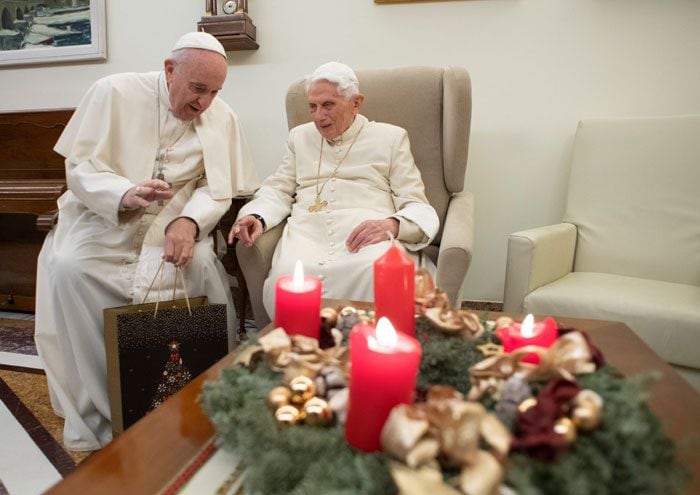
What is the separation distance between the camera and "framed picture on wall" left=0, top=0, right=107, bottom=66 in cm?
290

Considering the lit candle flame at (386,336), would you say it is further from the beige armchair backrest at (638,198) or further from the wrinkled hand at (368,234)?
the beige armchair backrest at (638,198)

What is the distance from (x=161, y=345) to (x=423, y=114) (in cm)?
157

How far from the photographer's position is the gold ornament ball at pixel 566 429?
0.54 m

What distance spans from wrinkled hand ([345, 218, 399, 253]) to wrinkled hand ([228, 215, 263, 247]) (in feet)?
1.16

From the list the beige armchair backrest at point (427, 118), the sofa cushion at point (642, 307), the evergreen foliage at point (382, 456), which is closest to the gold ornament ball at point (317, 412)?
the evergreen foliage at point (382, 456)

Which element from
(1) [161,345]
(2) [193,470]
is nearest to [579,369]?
(2) [193,470]

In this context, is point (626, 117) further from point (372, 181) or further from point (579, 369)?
point (579, 369)

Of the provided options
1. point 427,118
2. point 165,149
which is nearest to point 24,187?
point 165,149

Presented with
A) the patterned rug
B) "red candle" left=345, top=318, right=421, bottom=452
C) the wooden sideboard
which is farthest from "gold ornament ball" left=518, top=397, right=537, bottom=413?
the wooden sideboard

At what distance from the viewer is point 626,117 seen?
92.1 inches

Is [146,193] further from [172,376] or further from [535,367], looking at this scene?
[535,367]

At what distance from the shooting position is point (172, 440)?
0.76 meters

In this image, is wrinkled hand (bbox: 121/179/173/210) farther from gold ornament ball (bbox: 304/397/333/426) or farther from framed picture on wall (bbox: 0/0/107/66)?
framed picture on wall (bbox: 0/0/107/66)

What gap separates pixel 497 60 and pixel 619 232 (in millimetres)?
1057
